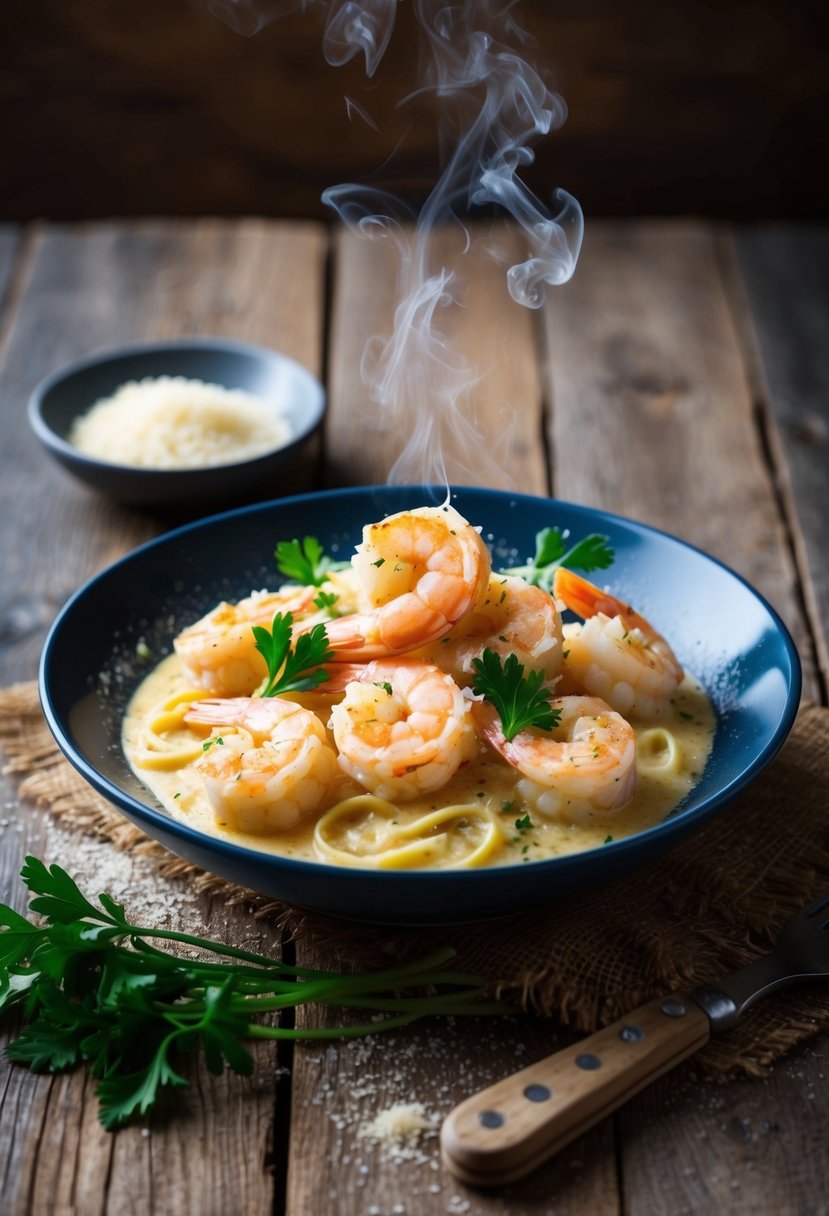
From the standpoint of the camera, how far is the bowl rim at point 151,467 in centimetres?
481

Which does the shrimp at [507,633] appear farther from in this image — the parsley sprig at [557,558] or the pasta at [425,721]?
the parsley sprig at [557,558]

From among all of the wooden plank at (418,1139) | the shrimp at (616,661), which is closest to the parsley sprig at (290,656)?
the shrimp at (616,661)

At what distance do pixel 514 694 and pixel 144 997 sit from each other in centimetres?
103

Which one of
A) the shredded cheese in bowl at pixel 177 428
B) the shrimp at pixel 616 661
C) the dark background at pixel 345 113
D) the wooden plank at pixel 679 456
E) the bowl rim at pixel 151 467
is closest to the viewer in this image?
the wooden plank at pixel 679 456

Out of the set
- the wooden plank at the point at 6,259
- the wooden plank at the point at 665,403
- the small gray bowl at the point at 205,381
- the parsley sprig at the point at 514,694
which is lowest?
the wooden plank at the point at 6,259

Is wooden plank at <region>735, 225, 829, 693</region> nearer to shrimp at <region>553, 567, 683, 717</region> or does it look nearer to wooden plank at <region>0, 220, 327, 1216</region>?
shrimp at <region>553, 567, 683, 717</region>

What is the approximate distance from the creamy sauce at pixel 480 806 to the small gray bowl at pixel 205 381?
1574 millimetres

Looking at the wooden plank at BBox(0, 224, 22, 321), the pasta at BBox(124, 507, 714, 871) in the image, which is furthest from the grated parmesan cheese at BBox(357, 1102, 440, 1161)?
the wooden plank at BBox(0, 224, 22, 321)

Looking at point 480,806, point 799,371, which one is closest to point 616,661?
point 480,806

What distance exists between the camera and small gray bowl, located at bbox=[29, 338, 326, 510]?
4.86m

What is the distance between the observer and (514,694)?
121 inches

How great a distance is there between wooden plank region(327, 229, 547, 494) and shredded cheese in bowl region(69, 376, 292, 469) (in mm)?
374

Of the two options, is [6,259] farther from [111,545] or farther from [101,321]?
[111,545]

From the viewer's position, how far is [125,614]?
3.84 m
